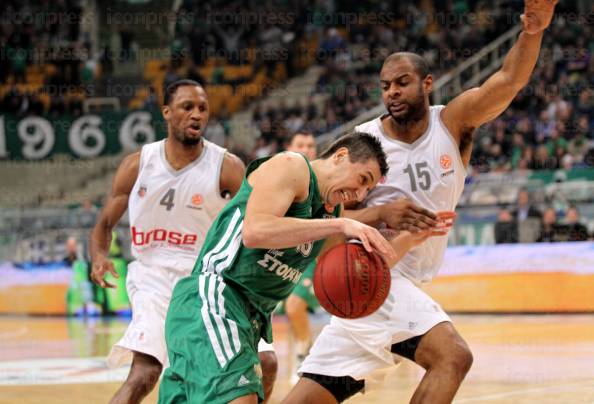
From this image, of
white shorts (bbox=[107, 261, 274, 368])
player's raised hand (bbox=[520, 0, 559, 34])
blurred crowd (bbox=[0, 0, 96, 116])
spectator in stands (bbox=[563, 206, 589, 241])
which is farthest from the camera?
blurred crowd (bbox=[0, 0, 96, 116])

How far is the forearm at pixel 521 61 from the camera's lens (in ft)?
16.4

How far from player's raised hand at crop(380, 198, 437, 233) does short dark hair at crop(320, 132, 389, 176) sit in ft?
1.59

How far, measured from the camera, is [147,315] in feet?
19.3

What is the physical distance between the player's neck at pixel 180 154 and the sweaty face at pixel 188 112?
0.07m

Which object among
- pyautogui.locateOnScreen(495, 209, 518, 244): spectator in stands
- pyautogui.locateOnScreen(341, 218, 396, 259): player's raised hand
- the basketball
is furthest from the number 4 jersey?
pyautogui.locateOnScreen(495, 209, 518, 244): spectator in stands

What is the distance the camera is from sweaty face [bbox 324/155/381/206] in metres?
A: 4.11

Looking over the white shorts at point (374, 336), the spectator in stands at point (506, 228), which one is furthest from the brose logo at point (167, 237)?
the spectator in stands at point (506, 228)

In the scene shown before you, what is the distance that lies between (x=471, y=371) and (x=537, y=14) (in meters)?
4.54

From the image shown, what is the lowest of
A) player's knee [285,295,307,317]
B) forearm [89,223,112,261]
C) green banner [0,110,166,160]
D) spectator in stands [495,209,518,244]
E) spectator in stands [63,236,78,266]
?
spectator in stands [63,236,78,266]

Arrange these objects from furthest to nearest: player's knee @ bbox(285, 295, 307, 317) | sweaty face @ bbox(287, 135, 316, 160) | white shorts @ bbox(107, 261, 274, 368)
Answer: player's knee @ bbox(285, 295, 307, 317) → sweaty face @ bbox(287, 135, 316, 160) → white shorts @ bbox(107, 261, 274, 368)

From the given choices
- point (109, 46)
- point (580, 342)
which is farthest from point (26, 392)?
point (109, 46)

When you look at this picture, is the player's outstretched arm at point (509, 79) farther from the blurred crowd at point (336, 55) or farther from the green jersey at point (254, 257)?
the blurred crowd at point (336, 55)

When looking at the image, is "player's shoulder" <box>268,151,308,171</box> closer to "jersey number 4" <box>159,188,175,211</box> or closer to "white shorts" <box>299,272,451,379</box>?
"white shorts" <box>299,272,451,379</box>

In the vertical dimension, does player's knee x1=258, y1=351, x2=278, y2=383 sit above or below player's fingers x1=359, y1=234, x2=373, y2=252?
below
